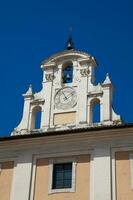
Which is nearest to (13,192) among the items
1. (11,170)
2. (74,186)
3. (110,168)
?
(11,170)

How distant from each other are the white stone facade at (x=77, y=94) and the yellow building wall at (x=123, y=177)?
8.16ft

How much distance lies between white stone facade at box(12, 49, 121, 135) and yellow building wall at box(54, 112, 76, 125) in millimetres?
151

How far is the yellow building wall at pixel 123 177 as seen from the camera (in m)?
21.2

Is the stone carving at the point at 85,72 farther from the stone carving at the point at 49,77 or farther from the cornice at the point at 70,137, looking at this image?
the cornice at the point at 70,137

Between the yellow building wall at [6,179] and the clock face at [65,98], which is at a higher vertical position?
the clock face at [65,98]

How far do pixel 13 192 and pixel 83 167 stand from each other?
3264 millimetres

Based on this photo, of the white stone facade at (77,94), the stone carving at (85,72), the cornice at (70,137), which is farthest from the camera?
the stone carving at (85,72)

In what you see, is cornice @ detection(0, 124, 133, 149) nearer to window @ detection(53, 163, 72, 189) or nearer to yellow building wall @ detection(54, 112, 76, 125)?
window @ detection(53, 163, 72, 189)

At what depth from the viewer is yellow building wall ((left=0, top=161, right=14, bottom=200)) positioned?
22.9m

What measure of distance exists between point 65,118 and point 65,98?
3.84ft

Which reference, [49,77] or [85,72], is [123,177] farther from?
[49,77]

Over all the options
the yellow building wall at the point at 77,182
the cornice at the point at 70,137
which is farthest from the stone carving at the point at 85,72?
the yellow building wall at the point at 77,182

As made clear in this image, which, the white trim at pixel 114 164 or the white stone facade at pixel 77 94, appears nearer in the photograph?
the white trim at pixel 114 164

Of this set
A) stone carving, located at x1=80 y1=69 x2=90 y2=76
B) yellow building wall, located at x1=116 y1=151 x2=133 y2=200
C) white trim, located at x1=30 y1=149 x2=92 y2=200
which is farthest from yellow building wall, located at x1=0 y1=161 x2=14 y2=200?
stone carving, located at x1=80 y1=69 x2=90 y2=76
